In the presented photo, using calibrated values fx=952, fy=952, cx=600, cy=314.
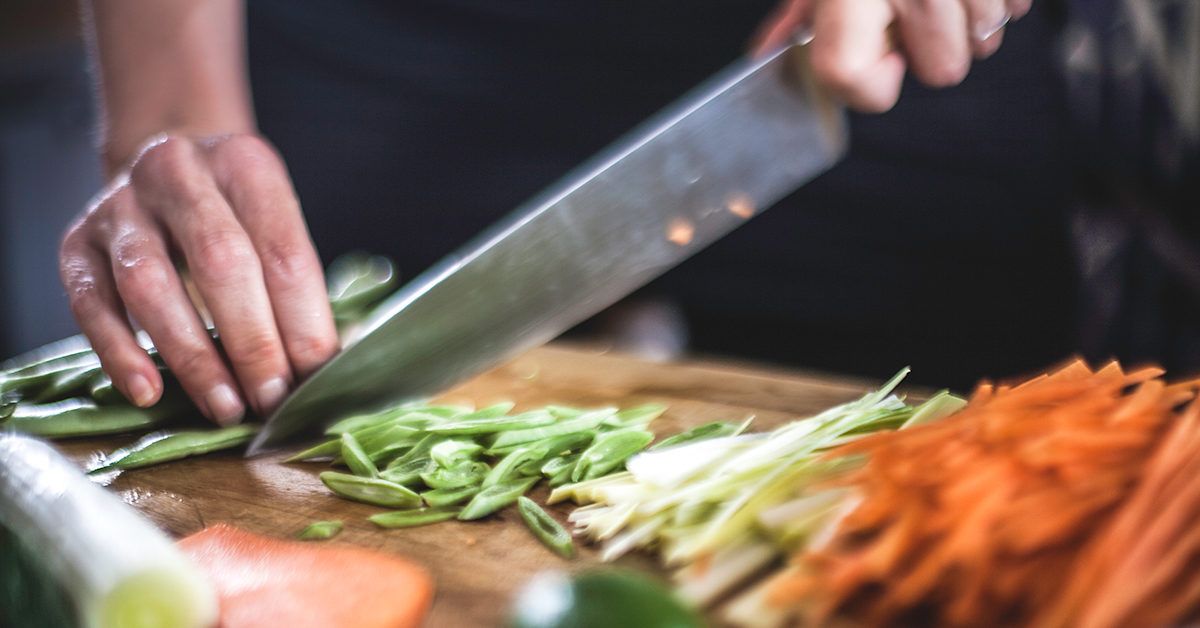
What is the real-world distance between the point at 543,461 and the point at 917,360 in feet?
7.53

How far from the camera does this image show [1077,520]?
123cm

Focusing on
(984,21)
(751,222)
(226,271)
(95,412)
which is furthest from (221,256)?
(751,222)

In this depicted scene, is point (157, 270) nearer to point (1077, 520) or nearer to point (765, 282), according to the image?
point (1077, 520)

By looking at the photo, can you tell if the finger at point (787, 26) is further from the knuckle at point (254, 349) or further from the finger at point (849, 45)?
the knuckle at point (254, 349)

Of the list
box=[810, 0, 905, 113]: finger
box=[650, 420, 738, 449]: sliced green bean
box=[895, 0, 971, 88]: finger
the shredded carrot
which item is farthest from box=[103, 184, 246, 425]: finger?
box=[895, 0, 971, 88]: finger

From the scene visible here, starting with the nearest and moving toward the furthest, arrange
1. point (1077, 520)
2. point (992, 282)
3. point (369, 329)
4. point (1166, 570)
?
point (1166, 570) < point (1077, 520) < point (369, 329) < point (992, 282)

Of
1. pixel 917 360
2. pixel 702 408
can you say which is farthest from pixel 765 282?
pixel 702 408

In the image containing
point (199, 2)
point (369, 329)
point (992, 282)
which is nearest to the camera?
point (369, 329)

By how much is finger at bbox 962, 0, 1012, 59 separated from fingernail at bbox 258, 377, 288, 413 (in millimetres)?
1698

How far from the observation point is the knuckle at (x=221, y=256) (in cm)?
200

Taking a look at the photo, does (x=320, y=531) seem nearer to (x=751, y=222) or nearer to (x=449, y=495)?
(x=449, y=495)

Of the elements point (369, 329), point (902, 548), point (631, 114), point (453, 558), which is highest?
point (631, 114)

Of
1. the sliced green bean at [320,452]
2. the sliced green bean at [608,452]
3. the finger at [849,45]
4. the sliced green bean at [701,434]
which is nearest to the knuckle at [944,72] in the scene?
the finger at [849,45]

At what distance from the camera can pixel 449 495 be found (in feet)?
5.67
